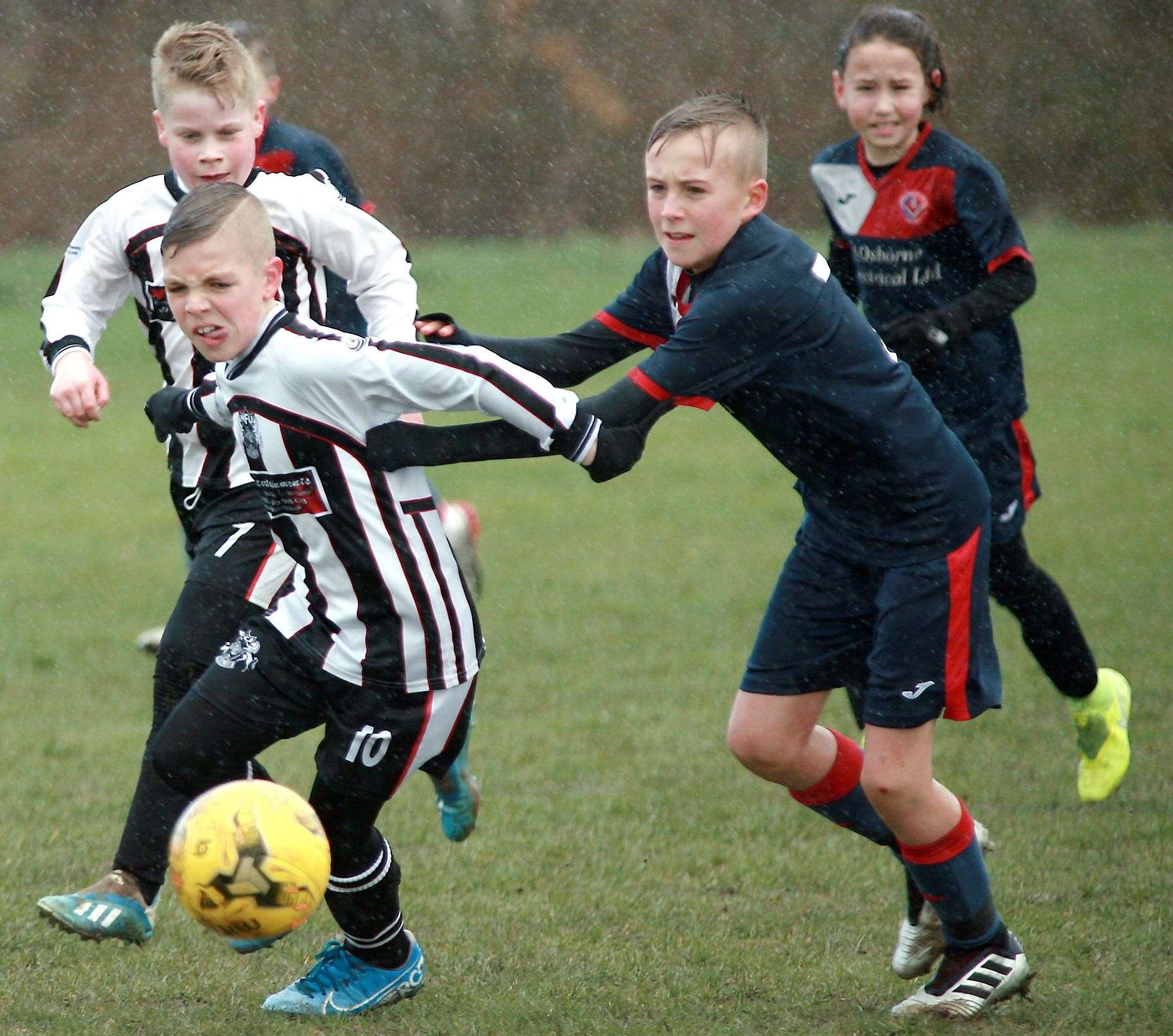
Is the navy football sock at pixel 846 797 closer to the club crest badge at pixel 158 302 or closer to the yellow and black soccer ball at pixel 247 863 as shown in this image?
the yellow and black soccer ball at pixel 247 863

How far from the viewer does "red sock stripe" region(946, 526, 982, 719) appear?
3094mm

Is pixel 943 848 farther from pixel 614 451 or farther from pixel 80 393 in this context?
pixel 80 393

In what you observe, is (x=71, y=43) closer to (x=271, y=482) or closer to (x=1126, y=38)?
(x=1126, y=38)

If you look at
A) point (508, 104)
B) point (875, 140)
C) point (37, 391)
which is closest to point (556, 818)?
point (875, 140)

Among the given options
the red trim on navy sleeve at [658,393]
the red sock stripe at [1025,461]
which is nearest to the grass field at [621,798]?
the red sock stripe at [1025,461]

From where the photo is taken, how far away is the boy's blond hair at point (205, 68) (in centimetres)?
352

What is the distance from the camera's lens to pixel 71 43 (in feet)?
64.7

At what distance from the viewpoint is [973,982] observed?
3.14 m

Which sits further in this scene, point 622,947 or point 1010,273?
point 1010,273

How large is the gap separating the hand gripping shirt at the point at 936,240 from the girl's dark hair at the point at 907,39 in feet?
0.41

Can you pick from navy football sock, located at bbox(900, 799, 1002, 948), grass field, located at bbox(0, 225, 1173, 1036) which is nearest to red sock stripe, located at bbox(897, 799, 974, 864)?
navy football sock, located at bbox(900, 799, 1002, 948)

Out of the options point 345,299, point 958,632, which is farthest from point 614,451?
point 345,299

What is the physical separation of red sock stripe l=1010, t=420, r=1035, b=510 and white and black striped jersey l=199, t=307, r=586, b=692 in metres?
2.06

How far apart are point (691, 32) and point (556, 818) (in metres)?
17.9
